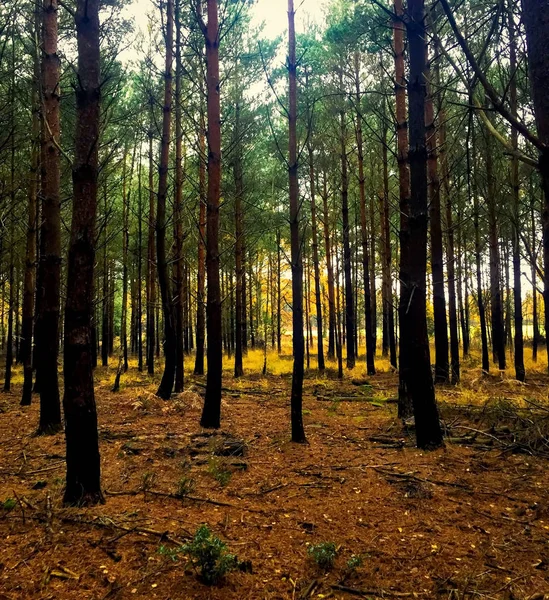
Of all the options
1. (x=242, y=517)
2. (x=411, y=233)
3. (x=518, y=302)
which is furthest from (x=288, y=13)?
(x=518, y=302)

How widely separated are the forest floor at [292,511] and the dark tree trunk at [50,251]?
58cm

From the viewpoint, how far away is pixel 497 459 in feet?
16.4

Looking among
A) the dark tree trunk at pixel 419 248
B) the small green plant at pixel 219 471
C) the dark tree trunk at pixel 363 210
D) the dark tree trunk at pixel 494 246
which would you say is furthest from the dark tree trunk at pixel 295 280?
the dark tree trunk at pixel 363 210

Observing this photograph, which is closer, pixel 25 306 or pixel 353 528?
pixel 353 528

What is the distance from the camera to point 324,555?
2.81 m

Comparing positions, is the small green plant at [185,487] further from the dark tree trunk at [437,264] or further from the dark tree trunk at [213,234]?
the dark tree trunk at [437,264]

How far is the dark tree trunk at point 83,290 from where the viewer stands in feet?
11.4

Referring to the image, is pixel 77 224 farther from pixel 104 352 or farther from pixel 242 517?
pixel 104 352

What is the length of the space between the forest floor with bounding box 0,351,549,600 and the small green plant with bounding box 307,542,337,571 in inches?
2.1

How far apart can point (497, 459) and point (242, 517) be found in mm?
3337

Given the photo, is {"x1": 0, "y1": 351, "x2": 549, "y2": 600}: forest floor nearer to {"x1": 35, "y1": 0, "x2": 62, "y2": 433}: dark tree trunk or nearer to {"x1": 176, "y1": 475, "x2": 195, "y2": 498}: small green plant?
{"x1": 176, "y1": 475, "x2": 195, "y2": 498}: small green plant

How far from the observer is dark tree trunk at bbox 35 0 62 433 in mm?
6395

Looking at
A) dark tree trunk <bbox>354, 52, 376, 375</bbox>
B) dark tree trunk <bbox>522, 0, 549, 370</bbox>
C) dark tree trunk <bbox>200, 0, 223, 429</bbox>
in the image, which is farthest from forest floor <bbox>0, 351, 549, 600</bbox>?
dark tree trunk <bbox>354, 52, 376, 375</bbox>

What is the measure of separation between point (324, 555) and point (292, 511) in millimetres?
999
